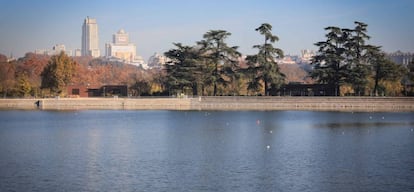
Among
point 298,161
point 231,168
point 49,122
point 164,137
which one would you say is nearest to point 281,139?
point 164,137

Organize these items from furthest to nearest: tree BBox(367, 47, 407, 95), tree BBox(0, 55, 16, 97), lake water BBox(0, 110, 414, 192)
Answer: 1. tree BBox(0, 55, 16, 97)
2. tree BBox(367, 47, 407, 95)
3. lake water BBox(0, 110, 414, 192)

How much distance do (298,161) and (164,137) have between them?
1268 centimetres

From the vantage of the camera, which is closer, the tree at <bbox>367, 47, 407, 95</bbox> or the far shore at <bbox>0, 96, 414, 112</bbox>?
the far shore at <bbox>0, 96, 414, 112</bbox>

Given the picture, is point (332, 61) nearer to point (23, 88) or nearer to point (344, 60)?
point (344, 60)

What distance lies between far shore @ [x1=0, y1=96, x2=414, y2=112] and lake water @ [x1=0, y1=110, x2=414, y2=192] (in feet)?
68.9

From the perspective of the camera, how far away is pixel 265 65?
73312mm

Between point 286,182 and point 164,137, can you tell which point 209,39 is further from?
point 286,182

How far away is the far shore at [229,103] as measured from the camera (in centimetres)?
6931

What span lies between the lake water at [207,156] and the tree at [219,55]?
27.4 metres

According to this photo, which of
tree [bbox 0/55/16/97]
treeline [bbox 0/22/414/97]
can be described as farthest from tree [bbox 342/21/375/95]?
tree [bbox 0/55/16/97]

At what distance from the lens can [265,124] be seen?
1901 inches

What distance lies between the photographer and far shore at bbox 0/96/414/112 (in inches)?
2729

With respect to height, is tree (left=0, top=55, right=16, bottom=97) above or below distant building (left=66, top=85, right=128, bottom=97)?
above

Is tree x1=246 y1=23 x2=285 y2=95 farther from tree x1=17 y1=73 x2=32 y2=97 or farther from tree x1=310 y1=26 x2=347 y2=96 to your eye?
tree x1=17 y1=73 x2=32 y2=97
